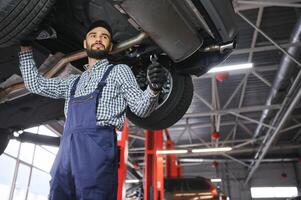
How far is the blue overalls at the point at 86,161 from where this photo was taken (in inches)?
44.7

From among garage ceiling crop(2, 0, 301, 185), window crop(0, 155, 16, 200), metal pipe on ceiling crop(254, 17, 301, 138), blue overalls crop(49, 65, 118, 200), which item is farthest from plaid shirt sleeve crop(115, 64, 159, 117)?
window crop(0, 155, 16, 200)

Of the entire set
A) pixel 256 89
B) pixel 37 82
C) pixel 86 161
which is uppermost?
pixel 256 89

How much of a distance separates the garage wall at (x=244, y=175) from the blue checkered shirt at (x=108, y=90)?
13.4 meters

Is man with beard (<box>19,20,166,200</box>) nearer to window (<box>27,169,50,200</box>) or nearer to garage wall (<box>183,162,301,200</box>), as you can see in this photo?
window (<box>27,169,50,200</box>)

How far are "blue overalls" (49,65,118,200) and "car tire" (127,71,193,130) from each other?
0.67 metres

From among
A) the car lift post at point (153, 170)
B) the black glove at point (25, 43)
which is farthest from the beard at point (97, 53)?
the car lift post at point (153, 170)

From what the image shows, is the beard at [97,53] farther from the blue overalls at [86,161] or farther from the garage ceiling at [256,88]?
the garage ceiling at [256,88]

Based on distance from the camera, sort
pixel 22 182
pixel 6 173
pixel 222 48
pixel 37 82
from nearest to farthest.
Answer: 1. pixel 37 82
2. pixel 222 48
3. pixel 6 173
4. pixel 22 182

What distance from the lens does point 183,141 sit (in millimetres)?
12383

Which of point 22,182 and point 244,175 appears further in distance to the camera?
point 244,175

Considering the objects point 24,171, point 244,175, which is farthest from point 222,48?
point 244,175

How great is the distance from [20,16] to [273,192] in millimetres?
14152

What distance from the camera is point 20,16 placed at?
4.34 ft

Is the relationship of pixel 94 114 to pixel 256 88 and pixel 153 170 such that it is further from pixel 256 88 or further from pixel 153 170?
pixel 256 88
